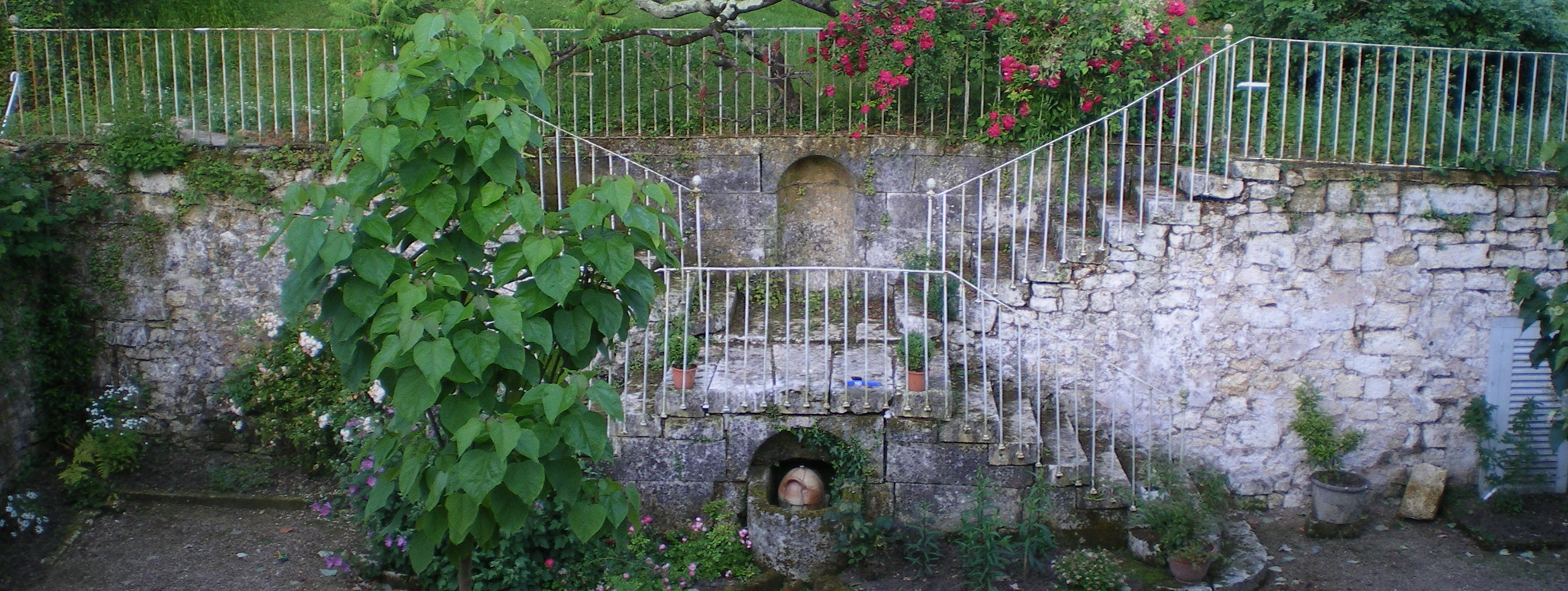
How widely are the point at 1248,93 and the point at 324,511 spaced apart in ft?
20.0

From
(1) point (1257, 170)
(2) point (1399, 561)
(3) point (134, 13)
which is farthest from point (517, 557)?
(3) point (134, 13)

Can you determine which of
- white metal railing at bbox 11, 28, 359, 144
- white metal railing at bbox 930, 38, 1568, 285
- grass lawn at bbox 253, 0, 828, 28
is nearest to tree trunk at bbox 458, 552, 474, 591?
white metal railing at bbox 930, 38, 1568, 285

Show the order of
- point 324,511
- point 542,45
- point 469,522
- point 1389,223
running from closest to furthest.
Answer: point 469,522, point 542,45, point 324,511, point 1389,223

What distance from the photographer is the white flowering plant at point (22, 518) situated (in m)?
6.68

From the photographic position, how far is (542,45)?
3453 millimetres

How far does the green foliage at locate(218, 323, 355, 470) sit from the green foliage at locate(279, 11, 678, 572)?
4.34 m

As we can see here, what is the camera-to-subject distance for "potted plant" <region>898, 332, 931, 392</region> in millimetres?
6473

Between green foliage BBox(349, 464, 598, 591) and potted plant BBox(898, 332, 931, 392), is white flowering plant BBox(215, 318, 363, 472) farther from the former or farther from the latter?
potted plant BBox(898, 332, 931, 392)

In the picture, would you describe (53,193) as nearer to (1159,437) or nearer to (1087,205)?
(1087,205)

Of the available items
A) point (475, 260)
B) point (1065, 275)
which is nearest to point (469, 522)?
point (475, 260)

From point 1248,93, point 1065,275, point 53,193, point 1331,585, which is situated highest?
point 1248,93

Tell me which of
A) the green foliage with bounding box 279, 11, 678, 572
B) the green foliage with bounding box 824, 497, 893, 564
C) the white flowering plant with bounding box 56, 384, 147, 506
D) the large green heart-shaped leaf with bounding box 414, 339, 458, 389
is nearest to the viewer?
the large green heart-shaped leaf with bounding box 414, 339, 458, 389

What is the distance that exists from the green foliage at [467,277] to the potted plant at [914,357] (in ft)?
10.1

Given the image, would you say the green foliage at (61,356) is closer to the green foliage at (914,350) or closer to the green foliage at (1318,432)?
the green foliage at (914,350)
